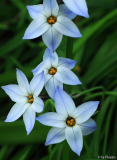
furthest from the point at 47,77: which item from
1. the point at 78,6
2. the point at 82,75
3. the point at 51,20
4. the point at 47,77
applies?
the point at 82,75

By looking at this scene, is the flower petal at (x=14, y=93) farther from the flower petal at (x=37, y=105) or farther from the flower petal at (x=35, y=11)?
the flower petal at (x=35, y=11)

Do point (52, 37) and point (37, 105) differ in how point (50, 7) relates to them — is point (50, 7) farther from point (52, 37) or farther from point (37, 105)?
point (37, 105)

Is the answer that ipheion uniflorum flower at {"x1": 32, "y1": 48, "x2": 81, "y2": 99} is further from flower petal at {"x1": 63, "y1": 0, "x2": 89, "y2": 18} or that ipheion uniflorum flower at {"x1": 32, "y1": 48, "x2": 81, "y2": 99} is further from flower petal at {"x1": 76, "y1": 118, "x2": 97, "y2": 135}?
flower petal at {"x1": 63, "y1": 0, "x2": 89, "y2": 18}

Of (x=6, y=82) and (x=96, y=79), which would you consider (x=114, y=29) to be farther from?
(x=6, y=82)

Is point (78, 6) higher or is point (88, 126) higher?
point (78, 6)

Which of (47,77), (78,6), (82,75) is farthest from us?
(82,75)

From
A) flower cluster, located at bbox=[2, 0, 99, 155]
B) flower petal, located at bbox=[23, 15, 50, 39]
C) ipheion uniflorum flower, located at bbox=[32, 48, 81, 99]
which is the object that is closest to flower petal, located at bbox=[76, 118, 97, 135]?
flower cluster, located at bbox=[2, 0, 99, 155]

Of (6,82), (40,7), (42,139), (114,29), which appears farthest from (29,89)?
(114,29)
